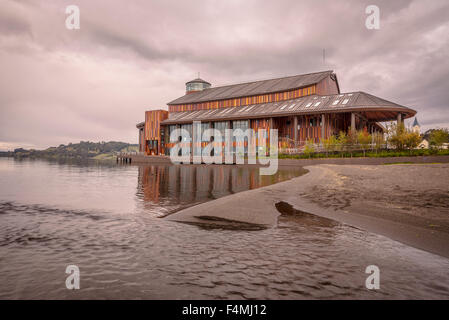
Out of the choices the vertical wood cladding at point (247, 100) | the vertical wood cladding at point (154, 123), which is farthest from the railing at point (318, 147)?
the vertical wood cladding at point (154, 123)

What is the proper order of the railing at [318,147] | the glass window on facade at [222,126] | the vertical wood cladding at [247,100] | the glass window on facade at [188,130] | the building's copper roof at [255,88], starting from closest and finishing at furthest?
the railing at [318,147]
the vertical wood cladding at [247,100]
the building's copper roof at [255,88]
the glass window on facade at [222,126]
the glass window on facade at [188,130]

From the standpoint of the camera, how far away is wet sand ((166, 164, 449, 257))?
21.9 feet

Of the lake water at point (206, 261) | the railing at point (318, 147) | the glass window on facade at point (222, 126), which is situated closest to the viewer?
the lake water at point (206, 261)

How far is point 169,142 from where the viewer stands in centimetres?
7519

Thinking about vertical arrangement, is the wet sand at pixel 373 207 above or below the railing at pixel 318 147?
below

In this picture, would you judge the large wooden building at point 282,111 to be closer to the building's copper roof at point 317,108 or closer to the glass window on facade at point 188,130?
the building's copper roof at point 317,108

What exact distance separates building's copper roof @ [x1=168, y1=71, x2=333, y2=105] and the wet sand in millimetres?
49097

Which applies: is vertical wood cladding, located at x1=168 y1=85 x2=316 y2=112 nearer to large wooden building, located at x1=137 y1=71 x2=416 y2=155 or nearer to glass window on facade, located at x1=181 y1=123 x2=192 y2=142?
large wooden building, located at x1=137 y1=71 x2=416 y2=155

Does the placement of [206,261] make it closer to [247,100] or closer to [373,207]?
[373,207]

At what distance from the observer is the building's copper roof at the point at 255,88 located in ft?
199

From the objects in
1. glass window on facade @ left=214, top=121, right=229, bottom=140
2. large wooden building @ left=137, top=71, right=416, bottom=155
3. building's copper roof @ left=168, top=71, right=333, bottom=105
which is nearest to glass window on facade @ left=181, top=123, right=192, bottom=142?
large wooden building @ left=137, top=71, right=416, bottom=155

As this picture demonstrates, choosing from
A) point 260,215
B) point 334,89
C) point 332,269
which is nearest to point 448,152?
point 260,215
